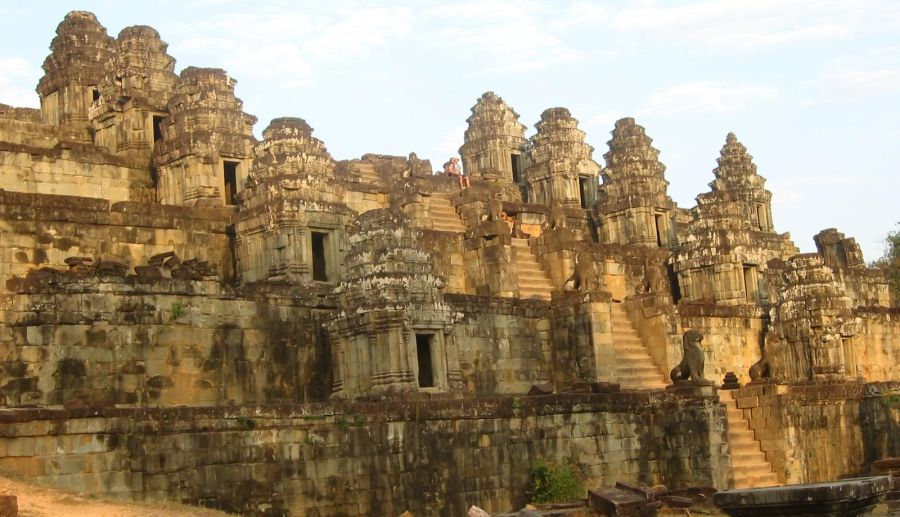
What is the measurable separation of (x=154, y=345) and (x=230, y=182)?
10.8m

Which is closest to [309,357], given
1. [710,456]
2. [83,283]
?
[83,283]

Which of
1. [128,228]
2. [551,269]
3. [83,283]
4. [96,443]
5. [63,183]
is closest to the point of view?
[96,443]

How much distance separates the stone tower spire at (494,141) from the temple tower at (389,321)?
23.1m

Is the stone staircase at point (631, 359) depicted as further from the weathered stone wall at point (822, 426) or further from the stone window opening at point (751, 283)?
the stone window opening at point (751, 283)

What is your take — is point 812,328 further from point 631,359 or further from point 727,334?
point 631,359

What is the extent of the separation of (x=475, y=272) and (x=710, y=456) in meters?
9.29

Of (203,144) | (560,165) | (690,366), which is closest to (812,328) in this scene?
(690,366)

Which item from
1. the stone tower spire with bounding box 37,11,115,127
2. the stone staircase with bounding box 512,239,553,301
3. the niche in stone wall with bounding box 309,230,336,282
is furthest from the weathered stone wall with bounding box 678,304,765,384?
the stone tower spire with bounding box 37,11,115,127

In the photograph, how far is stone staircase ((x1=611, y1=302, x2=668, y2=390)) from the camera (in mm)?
32594

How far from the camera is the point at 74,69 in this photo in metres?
40.3

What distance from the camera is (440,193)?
135 ft

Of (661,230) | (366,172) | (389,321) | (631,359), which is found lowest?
(631,359)

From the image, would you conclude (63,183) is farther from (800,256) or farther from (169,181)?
(800,256)

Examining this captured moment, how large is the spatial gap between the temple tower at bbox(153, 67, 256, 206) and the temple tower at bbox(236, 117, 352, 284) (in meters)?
3.07
